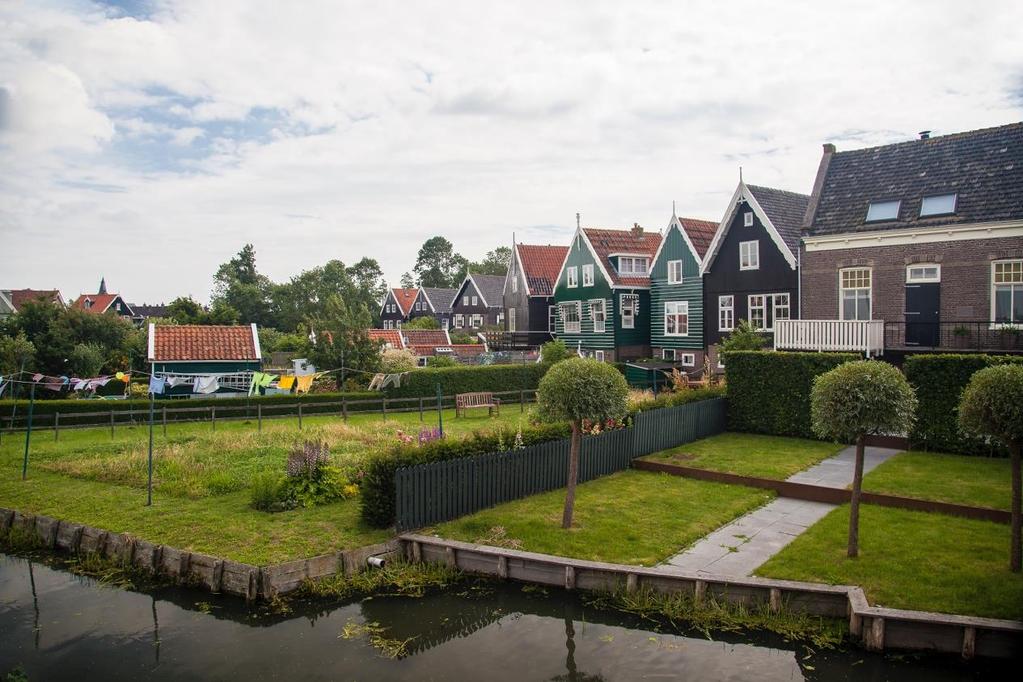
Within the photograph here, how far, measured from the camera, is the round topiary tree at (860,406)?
1273 centimetres

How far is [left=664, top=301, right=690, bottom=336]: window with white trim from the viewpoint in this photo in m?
40.2

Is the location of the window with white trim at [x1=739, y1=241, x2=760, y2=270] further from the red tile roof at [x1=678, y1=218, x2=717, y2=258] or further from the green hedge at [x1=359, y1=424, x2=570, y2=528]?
the green hedge at [x1=359, y1=424, x2=570, y2=528]

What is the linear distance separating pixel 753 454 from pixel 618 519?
739 cm

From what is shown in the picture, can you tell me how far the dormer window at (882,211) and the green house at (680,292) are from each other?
10.7 meters

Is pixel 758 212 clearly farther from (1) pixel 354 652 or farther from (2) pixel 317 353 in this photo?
(1) pixel 354 652

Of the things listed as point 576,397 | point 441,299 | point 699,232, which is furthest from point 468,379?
point 441,299

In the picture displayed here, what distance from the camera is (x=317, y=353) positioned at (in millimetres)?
38625

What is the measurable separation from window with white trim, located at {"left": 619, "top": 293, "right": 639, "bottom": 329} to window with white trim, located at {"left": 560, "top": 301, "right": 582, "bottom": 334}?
349cm

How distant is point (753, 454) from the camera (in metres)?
21.1

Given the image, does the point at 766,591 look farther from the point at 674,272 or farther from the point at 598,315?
the point at 598,315

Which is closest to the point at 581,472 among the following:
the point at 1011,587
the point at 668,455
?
the point at 668,455

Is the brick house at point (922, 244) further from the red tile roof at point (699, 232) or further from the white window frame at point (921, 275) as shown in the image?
the red tile roof at point (699, 232)

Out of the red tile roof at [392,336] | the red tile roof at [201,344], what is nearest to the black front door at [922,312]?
Result: the red tile roof at [201,344]

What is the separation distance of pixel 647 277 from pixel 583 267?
4.07m
